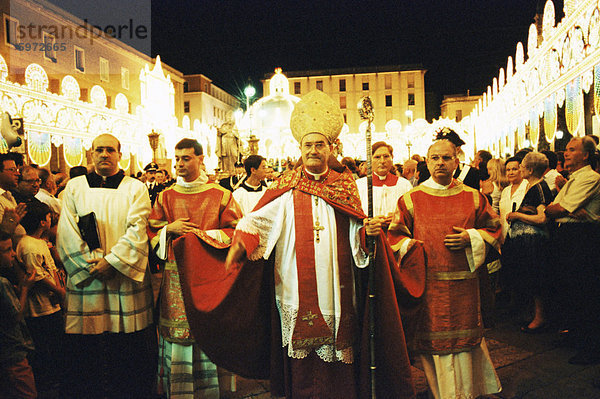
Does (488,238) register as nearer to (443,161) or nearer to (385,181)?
(443,161)

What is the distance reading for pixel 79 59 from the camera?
29.5m

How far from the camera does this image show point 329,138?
331cm

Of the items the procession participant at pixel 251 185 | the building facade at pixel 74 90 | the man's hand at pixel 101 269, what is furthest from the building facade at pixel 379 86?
the man's hand at pixel 101 269

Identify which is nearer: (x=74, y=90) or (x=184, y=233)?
(x=184, y=233)

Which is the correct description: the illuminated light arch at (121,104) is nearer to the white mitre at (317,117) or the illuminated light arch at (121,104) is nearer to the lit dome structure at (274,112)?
the lit dome structure at (274,112)

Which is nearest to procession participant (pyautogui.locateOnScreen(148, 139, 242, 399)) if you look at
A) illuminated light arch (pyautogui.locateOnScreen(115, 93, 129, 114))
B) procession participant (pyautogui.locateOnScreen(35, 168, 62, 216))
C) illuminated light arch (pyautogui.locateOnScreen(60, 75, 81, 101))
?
procession participant (pyautogui.locateOnScreen(35, 168, 62, 216))

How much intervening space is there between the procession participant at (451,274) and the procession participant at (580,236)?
1814 mm

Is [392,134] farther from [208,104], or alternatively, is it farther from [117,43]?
[208,104]

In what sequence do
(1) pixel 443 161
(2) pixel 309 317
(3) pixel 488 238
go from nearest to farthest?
1. (2) pixel 309 317
2. (3) pixel 488 238
3. (1) pixel 443 161

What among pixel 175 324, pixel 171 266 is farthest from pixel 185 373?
pixel 171 266

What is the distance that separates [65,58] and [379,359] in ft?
99.7

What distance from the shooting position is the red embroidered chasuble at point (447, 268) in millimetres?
3441

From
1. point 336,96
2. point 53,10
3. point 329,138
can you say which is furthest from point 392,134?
point 336,96

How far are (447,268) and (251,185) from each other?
132 inches
